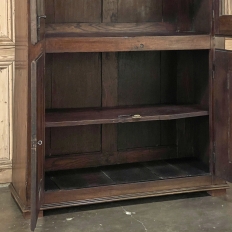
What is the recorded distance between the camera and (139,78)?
4020mm

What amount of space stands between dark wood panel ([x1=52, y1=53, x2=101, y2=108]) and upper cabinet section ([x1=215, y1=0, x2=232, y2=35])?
2.88ft

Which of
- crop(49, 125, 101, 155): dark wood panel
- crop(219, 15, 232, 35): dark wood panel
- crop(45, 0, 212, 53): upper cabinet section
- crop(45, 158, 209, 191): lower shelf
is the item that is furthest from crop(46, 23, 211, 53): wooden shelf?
crop(45, 158, 209, 191): lower shelf

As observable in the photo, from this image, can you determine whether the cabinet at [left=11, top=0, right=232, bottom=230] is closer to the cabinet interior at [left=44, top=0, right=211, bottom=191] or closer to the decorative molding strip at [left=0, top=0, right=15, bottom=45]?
the cabinet interior at [left=44, top=0, right=211, bottom=191]

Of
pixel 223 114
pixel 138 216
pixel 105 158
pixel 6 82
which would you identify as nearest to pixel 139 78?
pixel 105 158

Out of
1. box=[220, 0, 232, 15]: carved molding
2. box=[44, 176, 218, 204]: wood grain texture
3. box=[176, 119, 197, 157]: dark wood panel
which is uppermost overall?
box=[220, 0, 232, 15]: carved molding

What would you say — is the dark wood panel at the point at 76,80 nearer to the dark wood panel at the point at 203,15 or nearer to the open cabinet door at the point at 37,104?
the open cabinet door at the point at 37,104

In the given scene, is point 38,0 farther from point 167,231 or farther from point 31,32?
point 167,231

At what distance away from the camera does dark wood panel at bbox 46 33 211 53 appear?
127 inches

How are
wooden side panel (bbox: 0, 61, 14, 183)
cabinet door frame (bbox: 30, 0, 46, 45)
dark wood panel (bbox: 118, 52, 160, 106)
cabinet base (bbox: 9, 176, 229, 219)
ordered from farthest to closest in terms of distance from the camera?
1. dark wood panel (bbox: 118, 52, 160, 106)
2. wooden side panel (bbox: 0, 61, 14, 183)
3. cabinet base (bbox: 9, 176, 229, 219)
4. cabinet door frame (bbox: 30, 0, 46, 45)

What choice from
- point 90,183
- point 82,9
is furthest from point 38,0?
point 90,183

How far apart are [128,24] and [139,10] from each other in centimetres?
14

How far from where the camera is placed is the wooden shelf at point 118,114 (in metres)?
3.36

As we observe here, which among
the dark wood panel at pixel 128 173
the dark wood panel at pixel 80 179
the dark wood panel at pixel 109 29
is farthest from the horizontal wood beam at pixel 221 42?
the dark wood panel at pixel 80 179

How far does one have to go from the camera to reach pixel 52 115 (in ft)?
11.6
